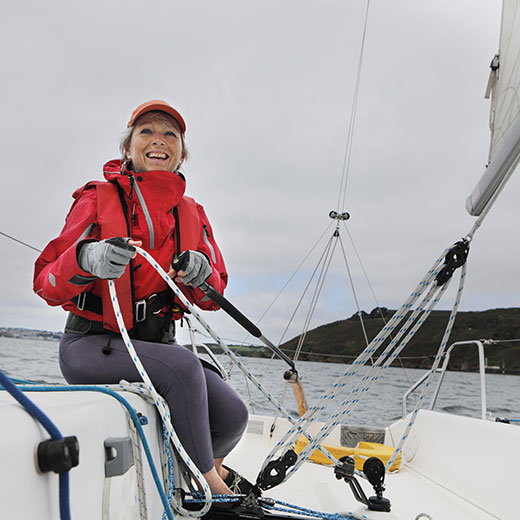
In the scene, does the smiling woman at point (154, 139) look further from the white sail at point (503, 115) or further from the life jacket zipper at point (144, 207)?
the white sail at point (503, 115)

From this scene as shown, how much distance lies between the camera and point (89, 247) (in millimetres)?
1137

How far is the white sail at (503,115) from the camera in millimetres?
1107

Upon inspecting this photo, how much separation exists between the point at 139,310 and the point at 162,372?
0.65 ft

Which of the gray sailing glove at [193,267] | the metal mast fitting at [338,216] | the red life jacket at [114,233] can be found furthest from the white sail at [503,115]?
the metal mast fitting at [338,216]

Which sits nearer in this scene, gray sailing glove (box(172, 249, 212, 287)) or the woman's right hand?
the woman's right hand

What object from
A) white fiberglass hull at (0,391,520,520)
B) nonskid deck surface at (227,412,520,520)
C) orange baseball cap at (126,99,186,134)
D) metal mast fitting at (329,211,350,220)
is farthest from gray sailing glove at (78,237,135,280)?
metal mast fitting at (329,211,350,220)

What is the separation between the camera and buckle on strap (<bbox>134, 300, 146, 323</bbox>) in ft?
4.29

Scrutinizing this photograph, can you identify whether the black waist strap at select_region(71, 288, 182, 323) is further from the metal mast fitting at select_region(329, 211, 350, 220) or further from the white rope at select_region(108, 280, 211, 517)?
the metal mast fitting at select_region(329, 211, 350, 220)

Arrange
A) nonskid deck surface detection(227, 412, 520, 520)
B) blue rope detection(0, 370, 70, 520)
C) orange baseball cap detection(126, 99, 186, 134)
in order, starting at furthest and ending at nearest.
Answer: nonskid deck surface detection(227, 412, 520, 520) < orange baseball cap detection(126, 99, 186, 134) < blue rope detection(0, 370, 70, 520)

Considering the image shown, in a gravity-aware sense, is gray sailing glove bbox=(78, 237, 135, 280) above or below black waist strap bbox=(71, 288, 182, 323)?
above

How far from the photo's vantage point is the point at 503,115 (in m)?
1.44

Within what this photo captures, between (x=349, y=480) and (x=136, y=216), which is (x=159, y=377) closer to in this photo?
(x=136, y=216)

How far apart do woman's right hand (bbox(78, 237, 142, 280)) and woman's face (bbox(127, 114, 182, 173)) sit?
421 mm

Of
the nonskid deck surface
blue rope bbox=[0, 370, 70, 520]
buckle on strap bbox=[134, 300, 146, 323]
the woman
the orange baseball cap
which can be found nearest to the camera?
blue rope bbox=[0, 370, 70, 520]
